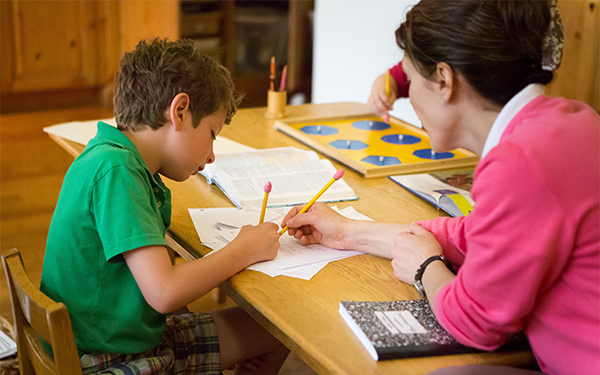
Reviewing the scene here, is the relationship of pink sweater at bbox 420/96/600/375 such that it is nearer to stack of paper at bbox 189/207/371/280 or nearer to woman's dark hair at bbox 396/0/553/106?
woman's dark hair at bbox 396/0/553/106

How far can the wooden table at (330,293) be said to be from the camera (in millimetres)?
788

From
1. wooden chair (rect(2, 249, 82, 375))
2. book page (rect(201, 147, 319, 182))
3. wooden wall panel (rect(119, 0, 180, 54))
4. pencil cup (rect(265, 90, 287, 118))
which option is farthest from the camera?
wooden wall panel (rect(119, 0, 180, 54))

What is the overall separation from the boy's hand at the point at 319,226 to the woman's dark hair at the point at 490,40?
37 centimetres

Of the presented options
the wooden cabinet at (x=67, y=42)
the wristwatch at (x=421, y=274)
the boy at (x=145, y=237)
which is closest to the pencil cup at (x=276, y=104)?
the boy at (x=145, y=237)

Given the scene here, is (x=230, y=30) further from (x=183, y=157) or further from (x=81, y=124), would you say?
(x=183, y=157)

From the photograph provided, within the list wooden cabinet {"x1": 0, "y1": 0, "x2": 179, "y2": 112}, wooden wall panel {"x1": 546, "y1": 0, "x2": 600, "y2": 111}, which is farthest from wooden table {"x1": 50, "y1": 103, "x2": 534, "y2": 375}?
wooden cabinet {"x1": 0, "y1": 0, "x2": 179, "y2": 112}

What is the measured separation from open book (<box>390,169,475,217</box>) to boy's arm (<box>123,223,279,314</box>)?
1.64 feet

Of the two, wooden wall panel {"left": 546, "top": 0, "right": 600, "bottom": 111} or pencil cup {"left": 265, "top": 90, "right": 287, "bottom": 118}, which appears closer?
wooden wall panel {"left": 546, "top": 0, "right": 600, "bottom": 111}

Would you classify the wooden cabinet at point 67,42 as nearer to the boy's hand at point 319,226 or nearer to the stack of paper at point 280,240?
the stack of paper at point 280,240

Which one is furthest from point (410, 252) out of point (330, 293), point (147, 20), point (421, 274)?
point (147, 20)

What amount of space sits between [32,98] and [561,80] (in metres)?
3.84

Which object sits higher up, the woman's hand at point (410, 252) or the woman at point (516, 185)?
the woman at point (516, 185)

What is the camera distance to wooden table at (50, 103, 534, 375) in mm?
788

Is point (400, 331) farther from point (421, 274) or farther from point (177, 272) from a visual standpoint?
point (177, 272)
